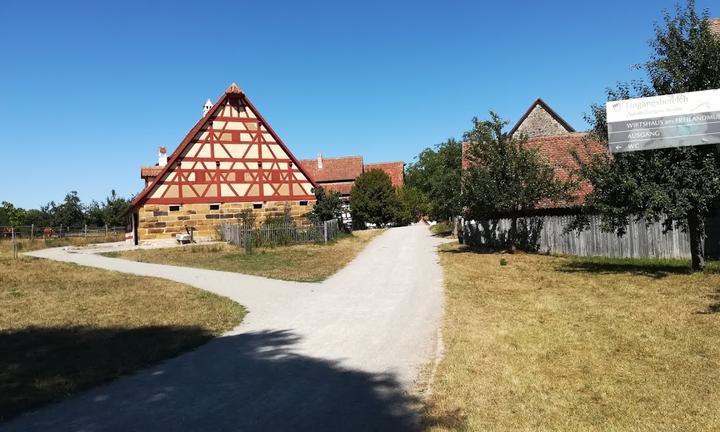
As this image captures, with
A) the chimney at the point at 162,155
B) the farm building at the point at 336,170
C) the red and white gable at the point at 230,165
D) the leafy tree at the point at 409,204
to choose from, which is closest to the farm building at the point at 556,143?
the red and white gable at the point at 230,165

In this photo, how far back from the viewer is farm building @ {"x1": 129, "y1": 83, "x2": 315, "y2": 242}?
106 ft

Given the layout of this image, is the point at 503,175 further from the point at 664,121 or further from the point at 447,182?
the point at 664,121

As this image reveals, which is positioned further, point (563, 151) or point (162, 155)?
point (162, 155)

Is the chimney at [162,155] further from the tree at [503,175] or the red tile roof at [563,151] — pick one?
the tree at [503,175]

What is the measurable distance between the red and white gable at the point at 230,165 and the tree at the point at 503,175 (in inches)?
639

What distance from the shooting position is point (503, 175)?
71.4ft

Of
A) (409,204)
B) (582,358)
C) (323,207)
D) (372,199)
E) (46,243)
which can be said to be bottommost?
(582,358)

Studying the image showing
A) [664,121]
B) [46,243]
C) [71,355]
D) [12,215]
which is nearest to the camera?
[71,355]

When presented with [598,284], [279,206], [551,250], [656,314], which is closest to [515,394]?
[656,314]

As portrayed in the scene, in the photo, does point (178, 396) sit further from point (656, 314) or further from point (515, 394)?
point (656, 314)

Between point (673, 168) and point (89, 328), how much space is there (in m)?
13.8

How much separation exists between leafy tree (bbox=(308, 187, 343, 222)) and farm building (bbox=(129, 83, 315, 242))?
40.8 inches

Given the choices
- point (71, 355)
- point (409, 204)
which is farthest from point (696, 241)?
point (409, 204)

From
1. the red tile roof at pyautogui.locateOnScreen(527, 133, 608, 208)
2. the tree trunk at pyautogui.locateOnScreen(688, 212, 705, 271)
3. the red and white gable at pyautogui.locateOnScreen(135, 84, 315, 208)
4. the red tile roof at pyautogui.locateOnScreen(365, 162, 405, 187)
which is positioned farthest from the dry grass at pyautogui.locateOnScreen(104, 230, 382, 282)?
the red tile roof at pyautogui.locateOnScreen(365, 162, 405, 187)
